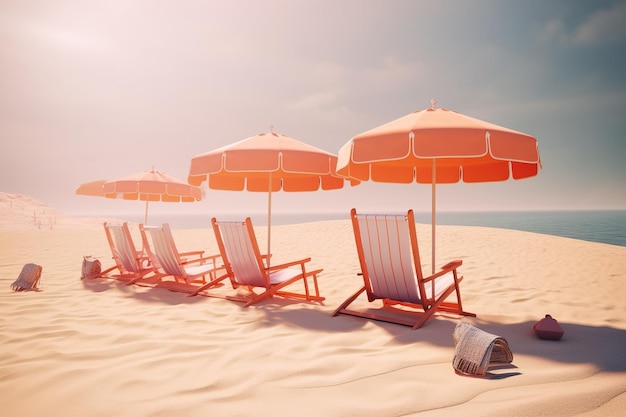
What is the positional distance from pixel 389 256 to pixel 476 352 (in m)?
1.36

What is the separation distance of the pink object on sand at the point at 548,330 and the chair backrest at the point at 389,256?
3.45 feet

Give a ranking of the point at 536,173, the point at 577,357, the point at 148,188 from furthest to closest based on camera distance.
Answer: the point at 148,188, the point at 536,173, the point at 577,357

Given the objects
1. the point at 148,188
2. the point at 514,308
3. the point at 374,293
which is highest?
the point at 148,188

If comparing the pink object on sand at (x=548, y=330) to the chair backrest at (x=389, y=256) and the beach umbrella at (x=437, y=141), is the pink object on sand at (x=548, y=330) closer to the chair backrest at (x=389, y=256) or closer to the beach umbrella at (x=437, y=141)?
the chair backrest at (x=389, y=256)

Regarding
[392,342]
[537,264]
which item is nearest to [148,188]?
[392,342]

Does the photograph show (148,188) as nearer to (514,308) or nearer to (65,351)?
(65,351)

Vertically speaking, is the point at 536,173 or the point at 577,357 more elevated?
the point at 536,173

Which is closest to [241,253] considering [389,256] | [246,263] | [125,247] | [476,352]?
[246,263]

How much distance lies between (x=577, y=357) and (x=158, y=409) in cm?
297

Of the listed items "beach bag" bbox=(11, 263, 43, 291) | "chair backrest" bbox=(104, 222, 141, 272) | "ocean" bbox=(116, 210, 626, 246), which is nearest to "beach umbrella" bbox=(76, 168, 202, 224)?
"chair backrest" bbox=(104, 222, 141, 272)

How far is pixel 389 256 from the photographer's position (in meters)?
3.67

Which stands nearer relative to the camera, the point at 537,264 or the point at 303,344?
the point at 303,344

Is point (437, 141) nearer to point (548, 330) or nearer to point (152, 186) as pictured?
point (548, 330)

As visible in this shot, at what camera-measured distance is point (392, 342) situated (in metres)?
3.15
